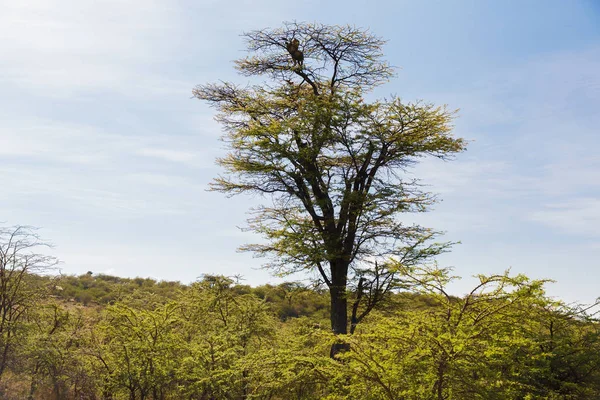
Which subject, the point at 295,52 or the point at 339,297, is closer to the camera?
the point at 339,297

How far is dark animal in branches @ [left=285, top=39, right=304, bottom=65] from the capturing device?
19.4 m

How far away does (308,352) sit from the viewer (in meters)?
11.7

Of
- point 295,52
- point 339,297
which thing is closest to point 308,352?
point 339,297

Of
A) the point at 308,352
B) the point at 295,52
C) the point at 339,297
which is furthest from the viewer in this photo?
the point at 295,52

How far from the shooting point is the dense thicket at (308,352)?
8.27 meters

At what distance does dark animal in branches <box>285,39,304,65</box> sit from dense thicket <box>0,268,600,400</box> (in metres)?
8.38

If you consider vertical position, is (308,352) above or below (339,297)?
below

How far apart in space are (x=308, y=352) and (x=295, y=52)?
11.8 m

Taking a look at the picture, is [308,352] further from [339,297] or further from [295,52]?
[295,52]

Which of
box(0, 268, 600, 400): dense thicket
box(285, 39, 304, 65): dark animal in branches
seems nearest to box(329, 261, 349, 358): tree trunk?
box(0, 268, 600, 400): dense thicket

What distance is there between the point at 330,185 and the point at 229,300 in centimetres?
511

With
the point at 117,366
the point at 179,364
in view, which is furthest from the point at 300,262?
the point at 117,366

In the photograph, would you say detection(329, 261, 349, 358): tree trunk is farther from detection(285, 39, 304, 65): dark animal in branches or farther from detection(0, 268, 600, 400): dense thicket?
detection(285, 39, 304, 65): dark animal in branches

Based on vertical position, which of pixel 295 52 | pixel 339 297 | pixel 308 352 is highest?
pixel 295 52
